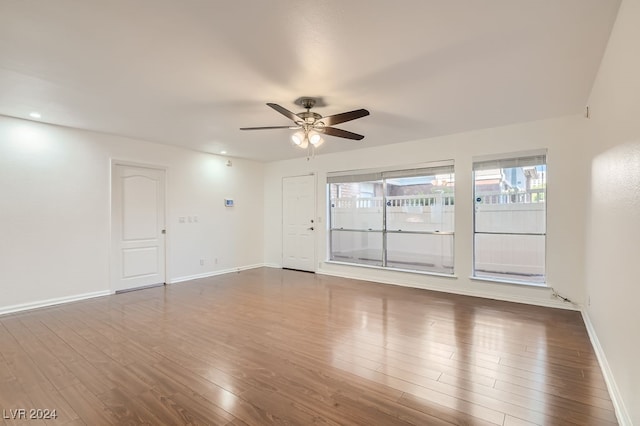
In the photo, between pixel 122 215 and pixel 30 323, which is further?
pixel 122 215

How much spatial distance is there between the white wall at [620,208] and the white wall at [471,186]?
1135 millimetres

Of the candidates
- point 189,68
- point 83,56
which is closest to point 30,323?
point 83,56

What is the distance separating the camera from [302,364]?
2.62 metres

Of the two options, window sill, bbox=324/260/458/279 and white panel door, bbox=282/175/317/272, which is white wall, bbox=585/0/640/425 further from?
white panel door, bbox=282/175/317/272

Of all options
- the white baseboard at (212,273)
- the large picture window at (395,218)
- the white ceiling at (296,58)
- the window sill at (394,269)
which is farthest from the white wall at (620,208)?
the white baseboard at (212,273)

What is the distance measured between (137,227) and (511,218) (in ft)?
20.7

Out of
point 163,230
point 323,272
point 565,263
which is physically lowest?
point 323,272

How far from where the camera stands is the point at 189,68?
2695 mm

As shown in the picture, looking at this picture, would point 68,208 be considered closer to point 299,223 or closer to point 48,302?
point 48,302

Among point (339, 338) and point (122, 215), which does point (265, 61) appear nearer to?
point (339, 338)

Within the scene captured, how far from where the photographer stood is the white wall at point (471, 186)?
13.2 ft

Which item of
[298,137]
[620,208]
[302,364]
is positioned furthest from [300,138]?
[620,208]

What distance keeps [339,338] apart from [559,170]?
3.81m

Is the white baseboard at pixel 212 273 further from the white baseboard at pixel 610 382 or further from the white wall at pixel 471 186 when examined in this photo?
the white baseboard at pixel 610 382
